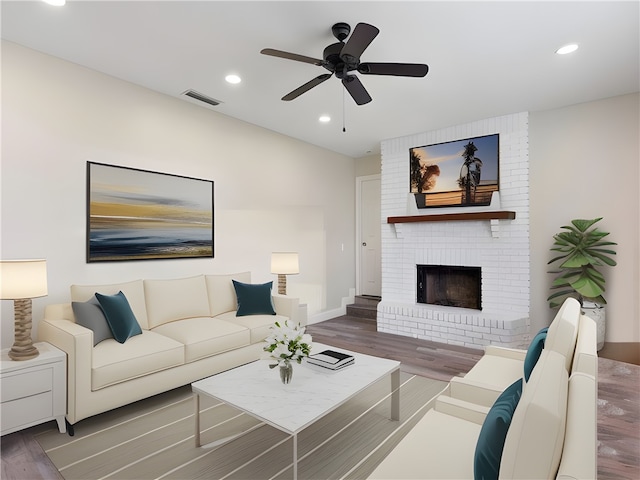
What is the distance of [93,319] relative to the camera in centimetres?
271

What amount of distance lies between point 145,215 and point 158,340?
53.3 inches

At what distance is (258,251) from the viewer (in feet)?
15.5

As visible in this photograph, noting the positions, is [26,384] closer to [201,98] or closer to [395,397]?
[395,397]

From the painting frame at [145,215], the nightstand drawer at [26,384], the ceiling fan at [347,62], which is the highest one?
the ceiling fan at [347,62]

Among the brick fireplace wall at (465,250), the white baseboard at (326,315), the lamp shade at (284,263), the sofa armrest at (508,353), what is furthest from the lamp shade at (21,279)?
the brick fireplace wall at (465,250)

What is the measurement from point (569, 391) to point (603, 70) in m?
3.45

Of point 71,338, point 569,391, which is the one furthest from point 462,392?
point 71,338

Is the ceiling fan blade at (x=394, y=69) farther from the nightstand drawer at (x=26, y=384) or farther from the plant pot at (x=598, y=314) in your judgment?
the plant pot at (x=598, y=314)

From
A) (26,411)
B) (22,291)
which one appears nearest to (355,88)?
(22,291)

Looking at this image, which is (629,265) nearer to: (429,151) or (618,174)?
(618,174)

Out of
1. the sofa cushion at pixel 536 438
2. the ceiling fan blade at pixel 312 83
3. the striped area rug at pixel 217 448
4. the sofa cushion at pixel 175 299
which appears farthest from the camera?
the sofa cushion at pixel 175 299

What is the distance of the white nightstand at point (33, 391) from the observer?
85.7 inches

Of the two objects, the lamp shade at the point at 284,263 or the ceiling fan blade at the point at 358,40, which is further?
the lamp shade at the point at 284,263

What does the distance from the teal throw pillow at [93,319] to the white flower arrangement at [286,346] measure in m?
1.42
